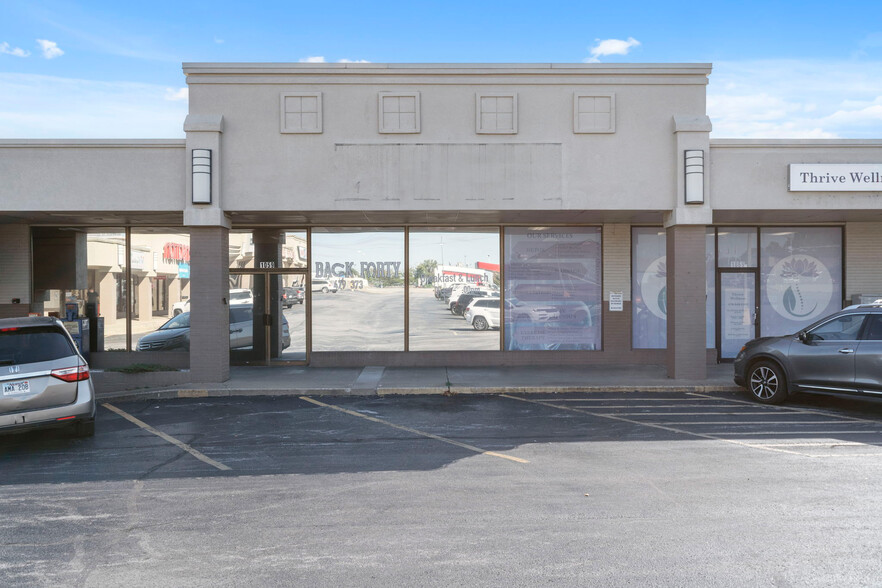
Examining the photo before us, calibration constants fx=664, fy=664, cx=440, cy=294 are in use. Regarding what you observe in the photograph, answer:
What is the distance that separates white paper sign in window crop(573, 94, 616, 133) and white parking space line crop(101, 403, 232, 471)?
9151 millimetres

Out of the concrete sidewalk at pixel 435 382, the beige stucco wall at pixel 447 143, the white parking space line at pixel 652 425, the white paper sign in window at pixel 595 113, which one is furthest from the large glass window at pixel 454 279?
the white parking space line at pixel 652 425

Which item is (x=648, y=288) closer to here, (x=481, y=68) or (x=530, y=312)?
(x=530, y=312)

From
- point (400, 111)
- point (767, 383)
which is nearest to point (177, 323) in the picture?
point (400, 111)

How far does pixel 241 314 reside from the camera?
51.3ft

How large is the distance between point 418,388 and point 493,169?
4517mm

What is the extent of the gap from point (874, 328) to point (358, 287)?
33.8 feet

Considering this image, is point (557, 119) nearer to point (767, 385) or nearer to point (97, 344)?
point (767, 385)

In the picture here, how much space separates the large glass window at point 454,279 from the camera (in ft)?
51.9

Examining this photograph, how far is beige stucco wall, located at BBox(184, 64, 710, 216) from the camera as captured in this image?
514 inches

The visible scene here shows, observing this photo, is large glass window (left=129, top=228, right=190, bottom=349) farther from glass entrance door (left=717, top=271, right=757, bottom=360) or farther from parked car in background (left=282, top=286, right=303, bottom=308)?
glass entrance door (left=717, top=271, right=757, bottom=360)

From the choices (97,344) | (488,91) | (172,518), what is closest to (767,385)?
(488,91)

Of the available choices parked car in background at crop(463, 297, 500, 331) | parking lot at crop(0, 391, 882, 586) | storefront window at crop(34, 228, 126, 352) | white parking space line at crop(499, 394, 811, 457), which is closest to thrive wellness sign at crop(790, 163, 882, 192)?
parking lot at crop(0, 391, 882, 586)

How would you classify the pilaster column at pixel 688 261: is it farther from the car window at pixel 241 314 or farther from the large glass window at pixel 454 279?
the car window at pixel 241 314

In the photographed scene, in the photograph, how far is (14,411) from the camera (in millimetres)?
7895
